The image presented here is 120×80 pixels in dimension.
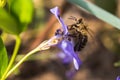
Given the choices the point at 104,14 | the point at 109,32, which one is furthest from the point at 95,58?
the point at 104,14

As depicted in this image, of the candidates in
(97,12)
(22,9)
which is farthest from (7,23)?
(97,12)

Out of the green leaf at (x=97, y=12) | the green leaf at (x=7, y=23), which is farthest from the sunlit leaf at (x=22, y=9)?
the green leaf at (x=97, y=12)

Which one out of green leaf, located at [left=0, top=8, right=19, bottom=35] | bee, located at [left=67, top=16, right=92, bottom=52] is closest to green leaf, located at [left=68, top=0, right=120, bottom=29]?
bee, located at [left=67, top=16, right=92, bottom=52]

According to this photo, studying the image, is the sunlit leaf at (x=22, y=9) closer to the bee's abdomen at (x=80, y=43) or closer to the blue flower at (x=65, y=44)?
the blue flower at (x=65, y=44)

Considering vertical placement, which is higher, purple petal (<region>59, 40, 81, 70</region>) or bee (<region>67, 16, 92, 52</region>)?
purple petal (<region>59, 40, 81, 70</region>)

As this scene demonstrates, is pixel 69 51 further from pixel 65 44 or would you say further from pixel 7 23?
pixel 7 23

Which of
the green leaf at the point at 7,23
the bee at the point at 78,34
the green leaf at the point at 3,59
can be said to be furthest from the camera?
the bee at the point at 78,34

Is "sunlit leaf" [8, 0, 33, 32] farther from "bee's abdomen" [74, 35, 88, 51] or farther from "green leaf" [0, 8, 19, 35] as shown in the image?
"bee's abdomen" [74, 35, 88, 51]
